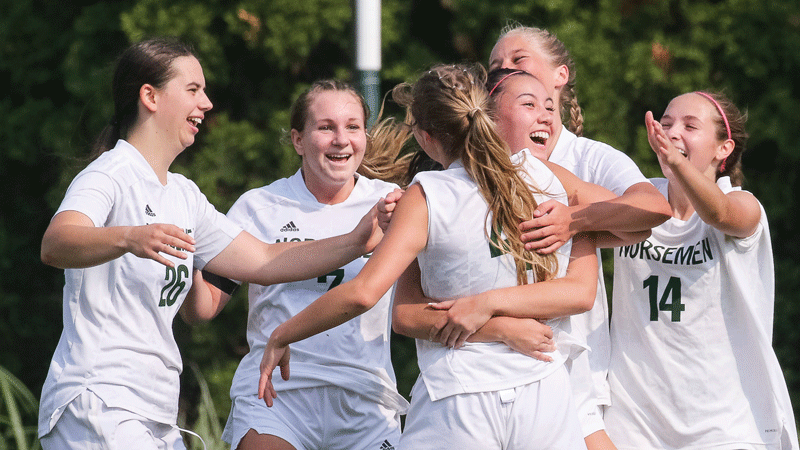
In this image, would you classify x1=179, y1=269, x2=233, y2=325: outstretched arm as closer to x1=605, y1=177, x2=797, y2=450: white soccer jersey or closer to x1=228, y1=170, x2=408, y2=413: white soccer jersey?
x1=228, y1=170, x2=408, y2=413: white soccer jersey

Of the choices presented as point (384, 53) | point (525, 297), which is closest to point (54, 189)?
point (384, 53)

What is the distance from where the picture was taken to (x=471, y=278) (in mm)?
2508

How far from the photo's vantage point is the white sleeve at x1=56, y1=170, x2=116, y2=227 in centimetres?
250

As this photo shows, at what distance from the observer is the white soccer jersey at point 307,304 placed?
3.21m

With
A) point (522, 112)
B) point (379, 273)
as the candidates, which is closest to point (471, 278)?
point (379, 273)

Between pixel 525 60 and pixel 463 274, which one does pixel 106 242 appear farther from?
pixel 525 60

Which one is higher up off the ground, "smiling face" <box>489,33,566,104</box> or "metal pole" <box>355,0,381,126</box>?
"metal pole" <box>355,0,381,126</box>

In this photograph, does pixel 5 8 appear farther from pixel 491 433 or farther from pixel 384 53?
pixel 491 433

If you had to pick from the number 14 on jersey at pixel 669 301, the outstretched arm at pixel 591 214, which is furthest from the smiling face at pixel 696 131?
the outstretched arm at pixel 591 214

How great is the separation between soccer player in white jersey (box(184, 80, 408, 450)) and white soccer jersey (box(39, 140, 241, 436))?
0.44m

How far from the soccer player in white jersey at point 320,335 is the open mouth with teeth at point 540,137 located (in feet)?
2.33

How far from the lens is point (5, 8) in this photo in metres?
7.39

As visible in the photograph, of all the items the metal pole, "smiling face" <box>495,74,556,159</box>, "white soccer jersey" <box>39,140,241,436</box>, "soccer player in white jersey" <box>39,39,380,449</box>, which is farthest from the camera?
the metal pole

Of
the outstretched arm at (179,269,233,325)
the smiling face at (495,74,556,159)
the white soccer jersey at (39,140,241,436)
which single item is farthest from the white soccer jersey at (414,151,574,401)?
the outstretched arm at (179,269,233,325)
